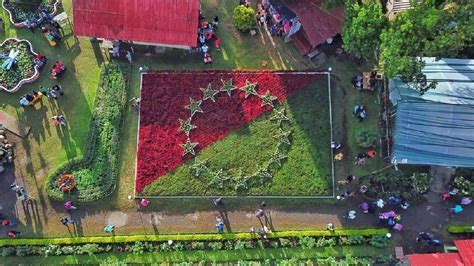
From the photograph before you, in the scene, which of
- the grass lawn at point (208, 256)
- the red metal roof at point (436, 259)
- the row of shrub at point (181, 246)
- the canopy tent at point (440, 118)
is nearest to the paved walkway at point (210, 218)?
the row of shrub at point (181, 246)

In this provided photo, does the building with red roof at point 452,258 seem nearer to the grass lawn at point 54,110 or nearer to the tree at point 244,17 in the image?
the tree at point 244,17

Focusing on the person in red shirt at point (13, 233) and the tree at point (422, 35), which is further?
the person in red shirt at point (13, 233)

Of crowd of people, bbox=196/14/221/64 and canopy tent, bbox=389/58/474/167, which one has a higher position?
crowd of people, bbox=196/14/221/64

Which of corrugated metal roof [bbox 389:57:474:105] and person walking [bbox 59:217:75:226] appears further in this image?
person walking [bbox 59:217:75:226]

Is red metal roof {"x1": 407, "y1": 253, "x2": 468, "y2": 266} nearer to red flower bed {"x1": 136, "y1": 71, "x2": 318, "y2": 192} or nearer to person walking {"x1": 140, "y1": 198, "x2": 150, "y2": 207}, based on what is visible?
red flower bed {"x1": 136, "y1": 71, "x2": 318, "y2": 192}

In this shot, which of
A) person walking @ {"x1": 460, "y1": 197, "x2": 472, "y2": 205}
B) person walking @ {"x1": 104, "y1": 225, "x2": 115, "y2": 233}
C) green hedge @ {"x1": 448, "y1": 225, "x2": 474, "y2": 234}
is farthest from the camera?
person walking @ {"x1": 104, "y1": 225, "x2": 115, "y2": 233}

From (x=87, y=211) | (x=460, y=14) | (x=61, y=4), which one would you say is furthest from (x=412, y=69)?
(x=61, y=4)

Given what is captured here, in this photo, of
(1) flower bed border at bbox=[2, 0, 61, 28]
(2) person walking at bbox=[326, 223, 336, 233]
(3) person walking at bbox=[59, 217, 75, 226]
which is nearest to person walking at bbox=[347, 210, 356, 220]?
(2) person walking at bbox=[326, 223, 336, 233]
